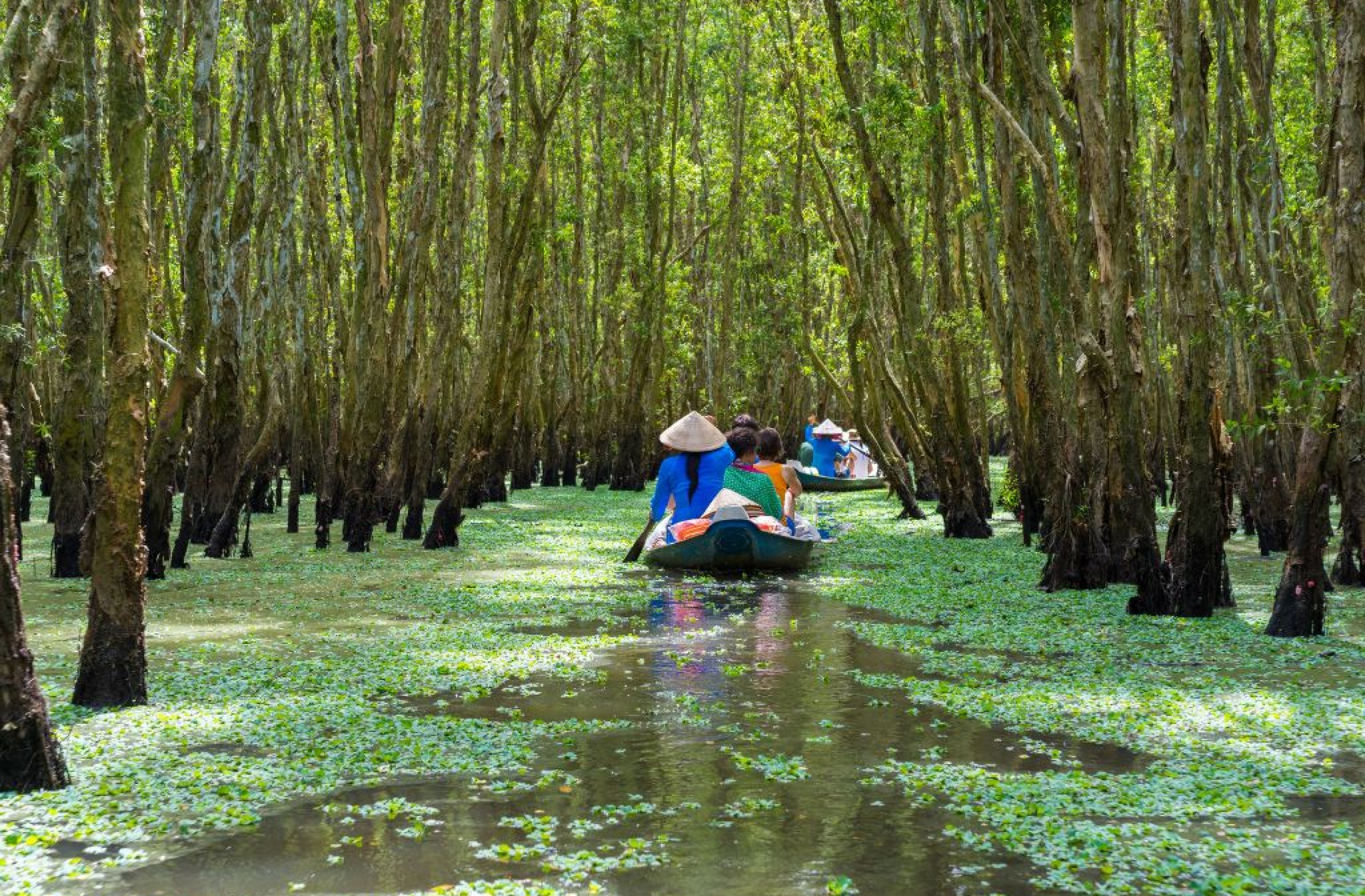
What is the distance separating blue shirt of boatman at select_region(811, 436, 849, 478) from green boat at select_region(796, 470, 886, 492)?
60 cm

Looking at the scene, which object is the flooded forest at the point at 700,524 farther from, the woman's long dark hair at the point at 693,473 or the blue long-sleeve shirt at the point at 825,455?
the blue long-sleeve shirt at the point at 825,455

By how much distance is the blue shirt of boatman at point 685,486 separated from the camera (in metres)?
14.3

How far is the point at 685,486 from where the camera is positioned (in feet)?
47.0

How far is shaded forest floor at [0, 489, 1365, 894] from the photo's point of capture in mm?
4711

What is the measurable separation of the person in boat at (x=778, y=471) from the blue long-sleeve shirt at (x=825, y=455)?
1444cm

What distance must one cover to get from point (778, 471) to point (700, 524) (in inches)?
79.1

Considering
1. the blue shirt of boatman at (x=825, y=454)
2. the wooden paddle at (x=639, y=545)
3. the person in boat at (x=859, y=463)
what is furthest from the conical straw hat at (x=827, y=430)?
the wooden paddle at (x=639, y=545)

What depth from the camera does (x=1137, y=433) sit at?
10539 millimetres

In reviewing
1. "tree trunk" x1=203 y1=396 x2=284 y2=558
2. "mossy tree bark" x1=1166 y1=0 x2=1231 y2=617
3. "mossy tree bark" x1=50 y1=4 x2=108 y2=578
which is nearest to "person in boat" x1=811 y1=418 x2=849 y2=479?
"tree trunk" x1=203 y1=396 x2=284 y2=558

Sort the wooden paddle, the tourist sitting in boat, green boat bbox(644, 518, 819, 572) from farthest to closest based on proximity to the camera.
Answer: the tourist sitting in boat, the wooden paddle, green boat bbox(644, 518, 819, 572)

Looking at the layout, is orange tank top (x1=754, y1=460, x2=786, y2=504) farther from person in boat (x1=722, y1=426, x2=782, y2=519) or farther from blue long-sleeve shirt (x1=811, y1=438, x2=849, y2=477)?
blue long-sleeve shirt (x1=811, y1=438, x2=849, y2=477)

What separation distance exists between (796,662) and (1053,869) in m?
4.15

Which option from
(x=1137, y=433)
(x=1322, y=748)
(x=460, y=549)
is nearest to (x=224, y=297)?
(x=460, y=549)

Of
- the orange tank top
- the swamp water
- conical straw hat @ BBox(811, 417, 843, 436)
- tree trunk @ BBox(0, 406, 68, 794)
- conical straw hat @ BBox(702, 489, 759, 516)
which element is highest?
conical straw hat @ BBox(811, 417, 843, 436)
